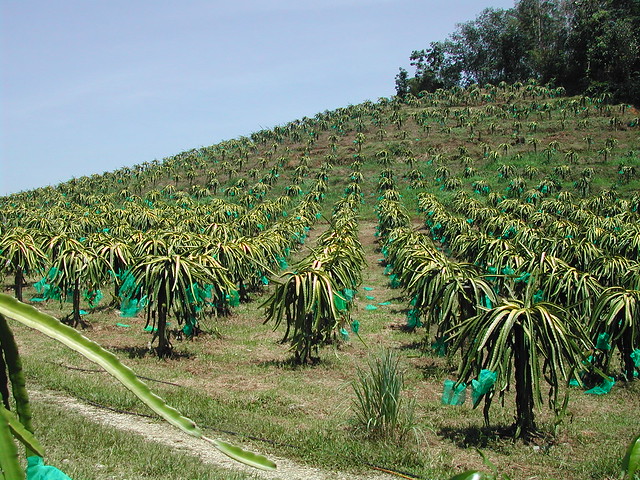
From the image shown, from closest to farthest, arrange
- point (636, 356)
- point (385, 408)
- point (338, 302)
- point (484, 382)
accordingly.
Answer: point (484, 382)
point (385, 408)
point (636, 356)
point (338, 302)

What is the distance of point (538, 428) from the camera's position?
5.57m

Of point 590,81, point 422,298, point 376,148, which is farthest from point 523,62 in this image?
point 422,298

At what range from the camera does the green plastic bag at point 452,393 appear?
532cm

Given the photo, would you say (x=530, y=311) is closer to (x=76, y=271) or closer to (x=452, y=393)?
(x=452, y=393)

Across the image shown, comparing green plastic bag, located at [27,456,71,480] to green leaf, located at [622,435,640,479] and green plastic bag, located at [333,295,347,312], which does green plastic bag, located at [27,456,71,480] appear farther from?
green plastic bag, located at [333,295,347,312]

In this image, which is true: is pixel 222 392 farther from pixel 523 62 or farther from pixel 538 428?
pixel 523 62

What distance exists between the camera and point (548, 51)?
61812 millimetres

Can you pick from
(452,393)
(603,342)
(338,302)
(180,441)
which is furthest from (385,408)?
(603,342)

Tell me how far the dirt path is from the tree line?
47589mm

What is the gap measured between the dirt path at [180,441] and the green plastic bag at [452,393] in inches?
48.5

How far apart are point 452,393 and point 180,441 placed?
108 inches

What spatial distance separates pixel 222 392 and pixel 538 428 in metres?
3.70

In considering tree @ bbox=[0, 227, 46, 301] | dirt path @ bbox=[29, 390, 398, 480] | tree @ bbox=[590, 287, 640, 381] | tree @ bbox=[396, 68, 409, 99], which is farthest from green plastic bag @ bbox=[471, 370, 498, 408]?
tree @ bbox=[396, 68, 409, 99]

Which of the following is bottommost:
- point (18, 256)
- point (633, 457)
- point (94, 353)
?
point (18, 256)
